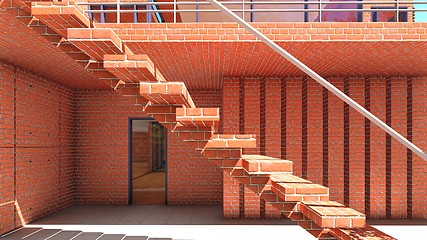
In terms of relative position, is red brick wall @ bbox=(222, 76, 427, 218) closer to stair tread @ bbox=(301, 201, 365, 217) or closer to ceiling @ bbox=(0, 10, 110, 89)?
ceiling @ bbox=(0, 10, 110, 89)

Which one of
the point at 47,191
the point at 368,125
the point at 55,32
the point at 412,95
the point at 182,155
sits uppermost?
the point at 55,32

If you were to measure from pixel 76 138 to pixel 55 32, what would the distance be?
222 inches

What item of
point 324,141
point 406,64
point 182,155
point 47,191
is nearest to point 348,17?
point 406,64

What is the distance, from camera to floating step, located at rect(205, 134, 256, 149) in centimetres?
356

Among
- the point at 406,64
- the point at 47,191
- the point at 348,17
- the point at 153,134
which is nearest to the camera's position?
the point at 406,64

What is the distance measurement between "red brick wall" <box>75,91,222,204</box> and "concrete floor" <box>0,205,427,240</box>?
0.83 m

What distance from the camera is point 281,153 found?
7059 millimetres

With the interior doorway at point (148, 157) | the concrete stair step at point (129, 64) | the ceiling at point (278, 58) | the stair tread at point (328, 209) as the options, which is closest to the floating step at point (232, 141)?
the stair tread at point (328, 209)

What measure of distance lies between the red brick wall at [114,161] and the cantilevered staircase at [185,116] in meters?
4.57

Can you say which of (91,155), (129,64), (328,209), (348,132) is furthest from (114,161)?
(328,209)

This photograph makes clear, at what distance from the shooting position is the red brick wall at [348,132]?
22.5 ft

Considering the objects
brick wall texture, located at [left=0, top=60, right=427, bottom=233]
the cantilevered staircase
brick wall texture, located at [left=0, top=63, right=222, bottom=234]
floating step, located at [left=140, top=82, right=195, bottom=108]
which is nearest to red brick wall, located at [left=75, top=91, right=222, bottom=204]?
brick wall texture, located at [left=0, top=63, right=222, bottom=234]

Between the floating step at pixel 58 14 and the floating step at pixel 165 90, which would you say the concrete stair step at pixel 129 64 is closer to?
the floating step at pixel 165 90

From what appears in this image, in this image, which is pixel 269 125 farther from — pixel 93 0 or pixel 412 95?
pixel 93 0
